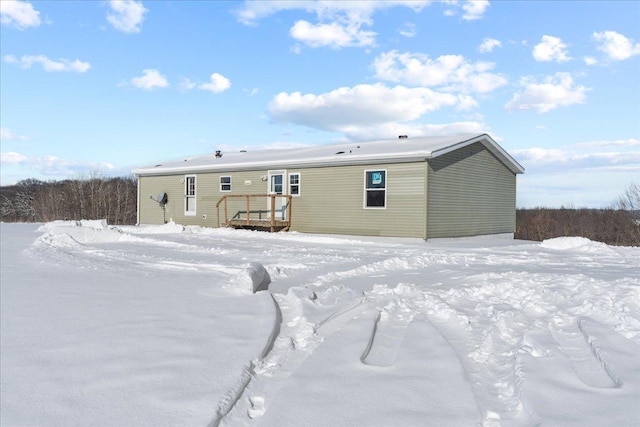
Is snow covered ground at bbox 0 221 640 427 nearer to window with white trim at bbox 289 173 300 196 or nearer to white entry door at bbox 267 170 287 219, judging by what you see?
window with white trim at bbox 289 173 300 196

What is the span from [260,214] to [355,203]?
3.90 metres

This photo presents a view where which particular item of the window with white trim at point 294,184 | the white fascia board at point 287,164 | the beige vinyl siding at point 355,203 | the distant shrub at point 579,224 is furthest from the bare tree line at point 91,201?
the distant shrub at point 579,224

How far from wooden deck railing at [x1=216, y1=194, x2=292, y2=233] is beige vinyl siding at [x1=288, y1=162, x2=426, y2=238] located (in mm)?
358

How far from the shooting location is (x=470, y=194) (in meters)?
16.7

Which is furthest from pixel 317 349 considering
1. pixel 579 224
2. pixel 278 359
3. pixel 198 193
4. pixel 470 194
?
pixel 579 224

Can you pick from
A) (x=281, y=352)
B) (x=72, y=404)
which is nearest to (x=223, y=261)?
(x=281, y=352)

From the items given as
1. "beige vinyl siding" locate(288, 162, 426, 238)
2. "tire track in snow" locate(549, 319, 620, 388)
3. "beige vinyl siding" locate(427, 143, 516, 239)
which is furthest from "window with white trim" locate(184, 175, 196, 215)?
"tire track in snow" locate(549, 319, 620, 388)

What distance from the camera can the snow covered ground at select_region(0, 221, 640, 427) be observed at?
306 cm

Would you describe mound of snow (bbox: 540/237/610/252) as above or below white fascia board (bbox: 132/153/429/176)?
below

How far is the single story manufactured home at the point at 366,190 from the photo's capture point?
14617 mm

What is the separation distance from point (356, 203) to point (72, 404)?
12689 mm

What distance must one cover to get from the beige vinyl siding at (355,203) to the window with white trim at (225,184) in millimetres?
3114

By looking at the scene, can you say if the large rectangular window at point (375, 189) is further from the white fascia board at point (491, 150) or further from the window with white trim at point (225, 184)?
the window with white trim at point (225, 184)

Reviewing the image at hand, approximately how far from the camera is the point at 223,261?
951 cm
